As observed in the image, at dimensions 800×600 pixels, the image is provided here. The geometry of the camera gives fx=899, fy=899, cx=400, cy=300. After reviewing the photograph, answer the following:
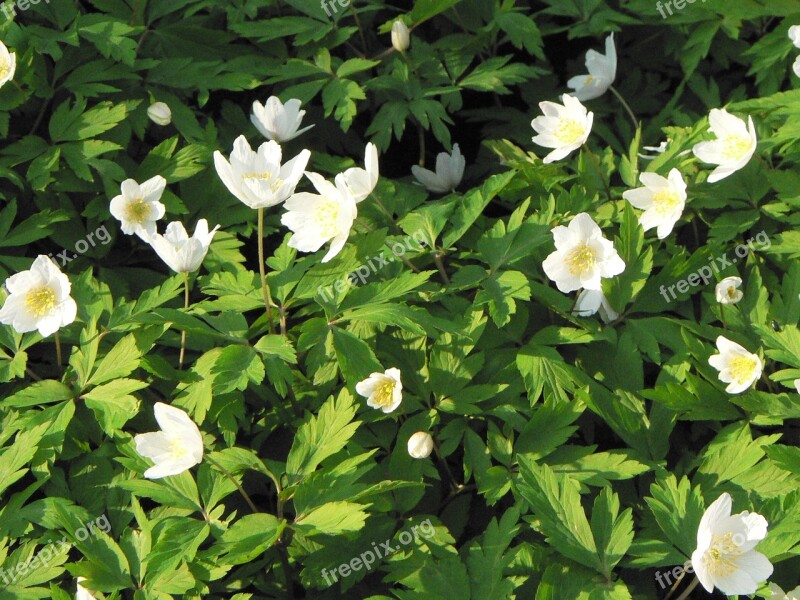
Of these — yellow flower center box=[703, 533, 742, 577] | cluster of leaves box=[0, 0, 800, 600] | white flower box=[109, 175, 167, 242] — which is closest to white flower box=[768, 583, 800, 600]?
cluster of leaves box=[0, 0, 800, 600]

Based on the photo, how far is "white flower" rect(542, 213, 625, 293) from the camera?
323 cm

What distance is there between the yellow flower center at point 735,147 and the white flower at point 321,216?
158cm

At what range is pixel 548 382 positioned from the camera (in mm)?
3186

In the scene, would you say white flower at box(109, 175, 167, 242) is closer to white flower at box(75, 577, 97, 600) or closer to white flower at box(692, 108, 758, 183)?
white flower at box(75, 577, 97, 600)

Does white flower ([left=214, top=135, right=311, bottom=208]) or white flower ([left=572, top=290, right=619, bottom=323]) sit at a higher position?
white flower ([left=214, top=135, right=311, bottom=208])

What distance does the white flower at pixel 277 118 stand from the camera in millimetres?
3725

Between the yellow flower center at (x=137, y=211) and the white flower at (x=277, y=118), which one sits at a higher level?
the white flower at (x=277, y=118)

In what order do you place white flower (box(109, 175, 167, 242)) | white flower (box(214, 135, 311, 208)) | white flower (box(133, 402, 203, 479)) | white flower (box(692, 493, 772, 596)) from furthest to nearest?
1. white flower (box(109, 175, 167, 242))
2. white flower (box(214, 135, 311, 208))
3. white flower (box(133, 402, 203, 479))
4. white flower (box(692, 493, 772, 596))

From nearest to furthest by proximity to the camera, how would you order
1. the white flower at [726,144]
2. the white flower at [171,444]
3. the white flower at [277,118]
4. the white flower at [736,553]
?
the white flower at [736,553] < the white flower at [171,444] < the white flower at [726,144] < the white flower at [277,118]

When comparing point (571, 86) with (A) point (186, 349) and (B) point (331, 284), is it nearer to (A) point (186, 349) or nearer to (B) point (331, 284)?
(B) point (331, 284)

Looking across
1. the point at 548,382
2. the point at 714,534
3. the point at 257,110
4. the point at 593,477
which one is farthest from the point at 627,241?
the point at 257,110

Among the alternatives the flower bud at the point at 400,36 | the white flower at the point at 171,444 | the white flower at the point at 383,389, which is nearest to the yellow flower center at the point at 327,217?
the white flower at the point at 383,389

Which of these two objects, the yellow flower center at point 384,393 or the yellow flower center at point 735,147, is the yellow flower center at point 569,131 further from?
the yellow flower center at point 384,393

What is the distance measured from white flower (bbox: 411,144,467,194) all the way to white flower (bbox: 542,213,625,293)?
99cm
